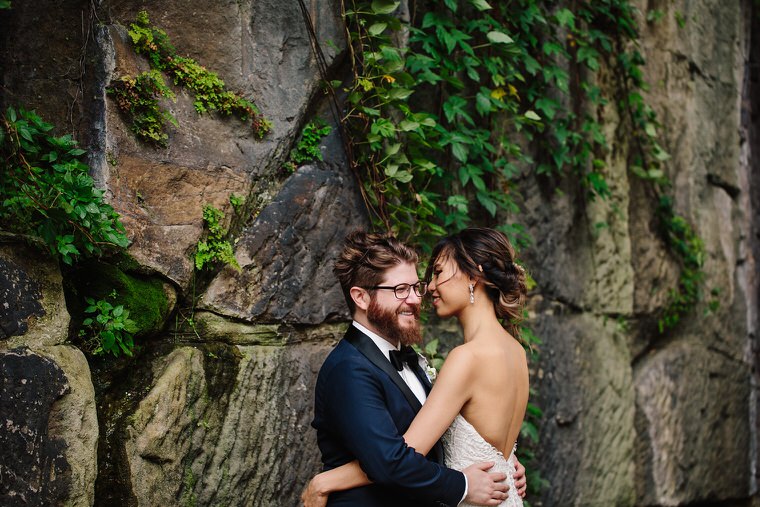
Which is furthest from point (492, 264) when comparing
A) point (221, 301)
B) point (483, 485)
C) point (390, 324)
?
point (221, 301)

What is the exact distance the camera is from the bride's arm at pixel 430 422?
2.49 metres

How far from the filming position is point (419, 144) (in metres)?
3.81

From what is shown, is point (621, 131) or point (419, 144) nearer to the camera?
point (419, 144)

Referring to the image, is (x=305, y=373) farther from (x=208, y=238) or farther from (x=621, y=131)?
(x=621, y=131)

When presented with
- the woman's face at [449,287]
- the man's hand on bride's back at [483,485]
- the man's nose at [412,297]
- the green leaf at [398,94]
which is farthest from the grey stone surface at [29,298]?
the green leaf at [398,94]

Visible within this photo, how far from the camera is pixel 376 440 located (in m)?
2.33

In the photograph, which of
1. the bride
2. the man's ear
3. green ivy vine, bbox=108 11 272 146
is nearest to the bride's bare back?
the bride

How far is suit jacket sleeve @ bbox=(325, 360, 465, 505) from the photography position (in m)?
2.33

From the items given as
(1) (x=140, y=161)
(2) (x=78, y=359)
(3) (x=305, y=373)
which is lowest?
(3) (x=305, y=373)

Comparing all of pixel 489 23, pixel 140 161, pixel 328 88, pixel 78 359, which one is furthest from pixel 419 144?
pixel 78 359

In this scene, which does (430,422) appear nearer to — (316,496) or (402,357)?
(402,357)

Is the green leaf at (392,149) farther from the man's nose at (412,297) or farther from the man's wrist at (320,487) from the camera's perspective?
the man's wrist at (320,487)

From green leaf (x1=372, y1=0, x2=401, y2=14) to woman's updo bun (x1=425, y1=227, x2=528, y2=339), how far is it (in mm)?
1294

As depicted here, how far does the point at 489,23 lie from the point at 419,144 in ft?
2.84
